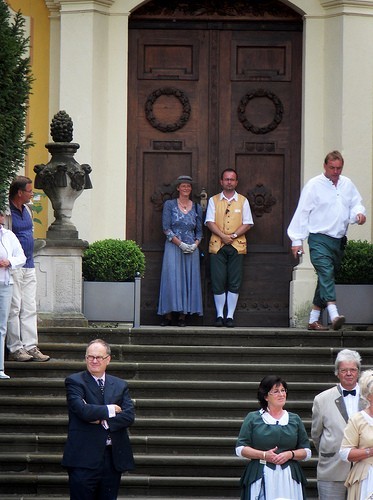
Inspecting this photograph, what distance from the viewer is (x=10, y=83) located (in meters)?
12.8

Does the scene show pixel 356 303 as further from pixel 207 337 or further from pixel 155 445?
pixel 155 445

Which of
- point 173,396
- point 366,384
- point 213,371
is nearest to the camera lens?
point 366,384

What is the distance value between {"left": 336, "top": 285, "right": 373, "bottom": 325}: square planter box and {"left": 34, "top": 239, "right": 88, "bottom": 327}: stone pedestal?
106 inches

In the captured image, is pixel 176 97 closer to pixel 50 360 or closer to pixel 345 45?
pixel 345 45

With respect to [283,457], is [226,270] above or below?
above

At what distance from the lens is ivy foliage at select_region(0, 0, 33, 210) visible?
1269 cm

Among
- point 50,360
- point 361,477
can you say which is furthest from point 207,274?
point 361,477

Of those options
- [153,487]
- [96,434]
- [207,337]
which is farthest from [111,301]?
[96,434]

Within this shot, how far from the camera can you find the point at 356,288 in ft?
53.0

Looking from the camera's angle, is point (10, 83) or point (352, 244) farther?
point (352, 244)

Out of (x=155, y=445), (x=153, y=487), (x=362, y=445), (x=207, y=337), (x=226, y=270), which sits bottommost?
(x=153, y=487)

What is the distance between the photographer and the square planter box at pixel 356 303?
16156 millimetres

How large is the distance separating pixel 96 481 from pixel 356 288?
220 inches

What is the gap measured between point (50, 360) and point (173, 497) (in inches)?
88.6
